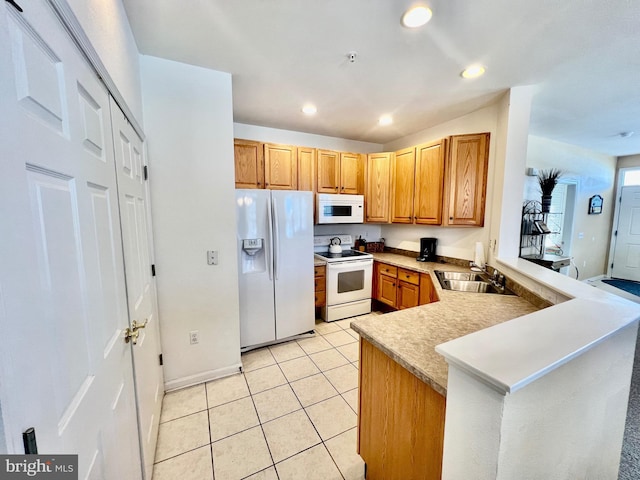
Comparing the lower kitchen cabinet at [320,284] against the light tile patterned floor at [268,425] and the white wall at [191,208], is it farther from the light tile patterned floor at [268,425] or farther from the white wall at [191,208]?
the white wall at [191,208]

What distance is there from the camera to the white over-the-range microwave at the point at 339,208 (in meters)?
3.39

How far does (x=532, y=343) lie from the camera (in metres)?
0.78

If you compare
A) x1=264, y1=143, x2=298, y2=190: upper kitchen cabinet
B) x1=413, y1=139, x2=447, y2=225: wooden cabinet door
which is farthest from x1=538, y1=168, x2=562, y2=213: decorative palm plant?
x1=264, y1=143, x2=298, y2=190: upper kitchen cabinet

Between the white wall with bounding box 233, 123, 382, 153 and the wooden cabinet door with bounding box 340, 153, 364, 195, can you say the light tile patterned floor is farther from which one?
the white wall with bounding box 233, 123, 382, 153

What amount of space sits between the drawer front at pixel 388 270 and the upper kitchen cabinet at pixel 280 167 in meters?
1.60

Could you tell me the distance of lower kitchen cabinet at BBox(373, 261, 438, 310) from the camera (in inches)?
113

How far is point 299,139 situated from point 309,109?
85 cm

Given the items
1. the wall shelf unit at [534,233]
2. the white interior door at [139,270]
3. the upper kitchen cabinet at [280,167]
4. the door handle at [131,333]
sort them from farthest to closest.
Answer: the wall shelf unit at [534,233], the upper kitchen cabinet at [280,167], the white interior door at [139,270], the door handle at [131,333]

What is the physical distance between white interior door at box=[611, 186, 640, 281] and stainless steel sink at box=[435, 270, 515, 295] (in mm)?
5023

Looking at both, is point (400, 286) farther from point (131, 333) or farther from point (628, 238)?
point (628, 238)

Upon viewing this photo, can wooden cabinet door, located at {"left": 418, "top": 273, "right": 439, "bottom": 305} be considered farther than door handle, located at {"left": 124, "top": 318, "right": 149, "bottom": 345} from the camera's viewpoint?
Yes

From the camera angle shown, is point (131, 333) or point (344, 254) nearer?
point (131, 333)

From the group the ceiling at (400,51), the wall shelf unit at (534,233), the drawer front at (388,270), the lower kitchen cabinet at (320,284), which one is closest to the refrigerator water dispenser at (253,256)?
the lower kitchen cabinet at (320,284)

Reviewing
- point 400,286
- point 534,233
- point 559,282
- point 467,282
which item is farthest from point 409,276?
point 534,233
